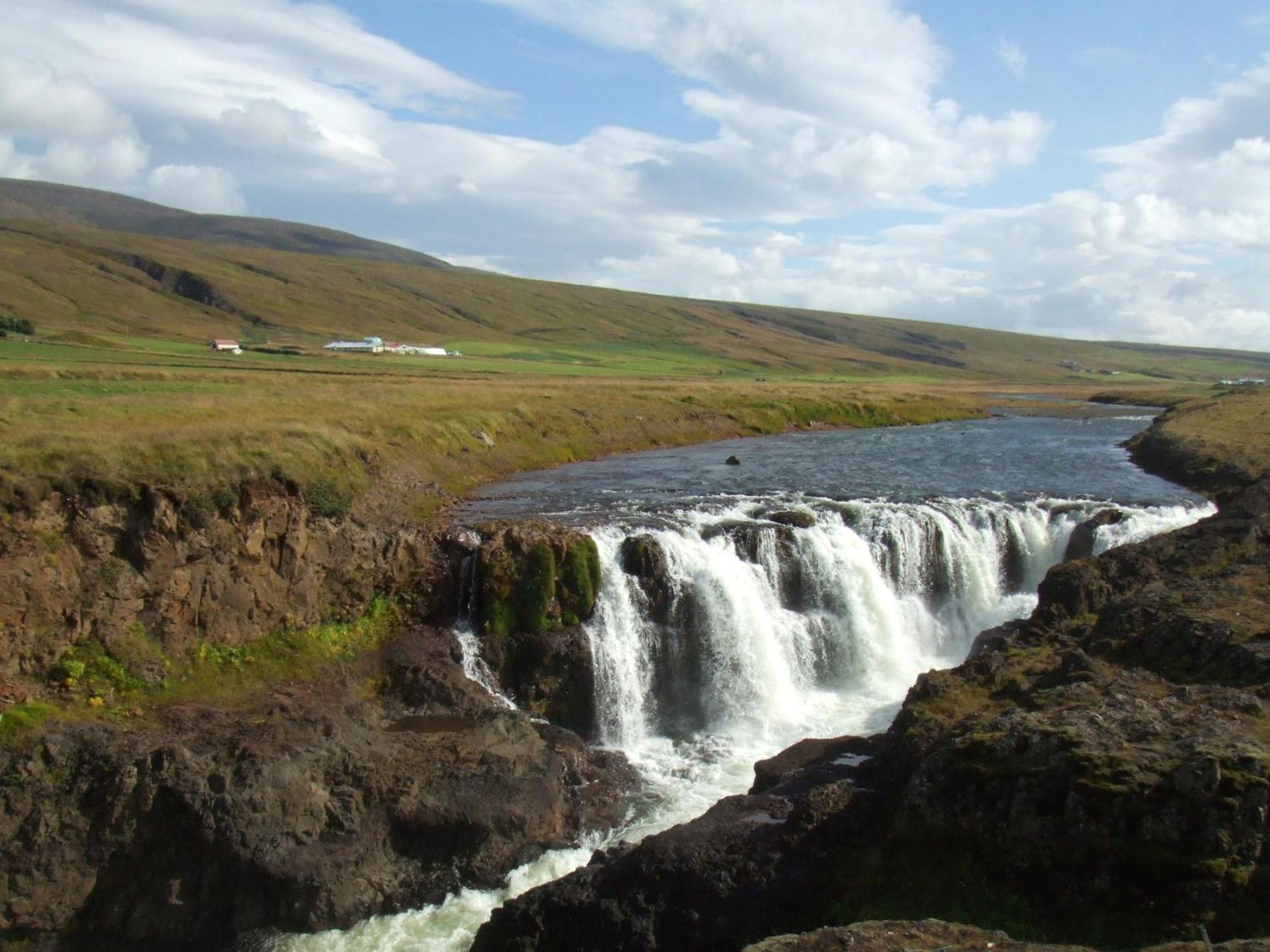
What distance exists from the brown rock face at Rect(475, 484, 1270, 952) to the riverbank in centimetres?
3

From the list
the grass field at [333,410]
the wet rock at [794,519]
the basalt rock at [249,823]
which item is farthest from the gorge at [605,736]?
the grass field at [333,410]

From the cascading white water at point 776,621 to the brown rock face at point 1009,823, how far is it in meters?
4.30

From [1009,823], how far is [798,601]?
690 inches

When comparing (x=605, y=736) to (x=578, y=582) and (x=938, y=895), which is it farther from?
(x=938, y=895)

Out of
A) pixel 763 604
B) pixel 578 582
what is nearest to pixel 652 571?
pixel 578 582

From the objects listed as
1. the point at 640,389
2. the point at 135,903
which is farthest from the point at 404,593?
the point at 640,389

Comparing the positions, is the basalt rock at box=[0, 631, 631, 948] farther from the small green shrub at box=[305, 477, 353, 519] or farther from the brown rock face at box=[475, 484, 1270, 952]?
the small green shrub at box=[305, 477, 353, 519]

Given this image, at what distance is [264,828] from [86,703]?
5.24 meters

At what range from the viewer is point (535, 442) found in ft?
175

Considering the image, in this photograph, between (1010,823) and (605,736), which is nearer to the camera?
(1010,823)

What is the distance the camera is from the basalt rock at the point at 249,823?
58.4 ft

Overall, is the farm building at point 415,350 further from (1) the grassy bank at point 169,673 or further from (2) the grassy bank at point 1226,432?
(1) the grassy bank at point 169,673

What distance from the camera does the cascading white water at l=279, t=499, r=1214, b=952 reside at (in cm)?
2584

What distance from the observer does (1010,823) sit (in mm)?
13625
